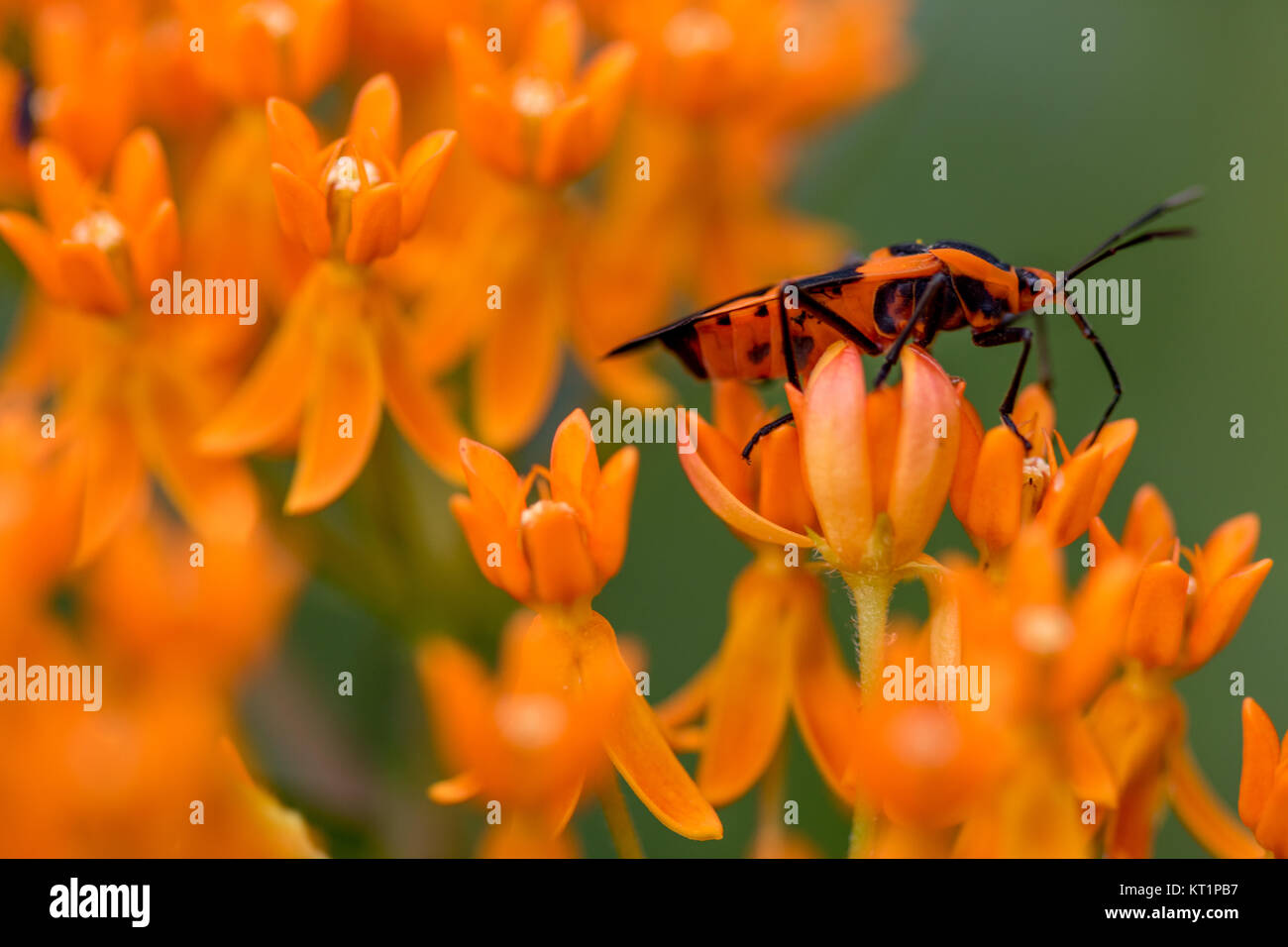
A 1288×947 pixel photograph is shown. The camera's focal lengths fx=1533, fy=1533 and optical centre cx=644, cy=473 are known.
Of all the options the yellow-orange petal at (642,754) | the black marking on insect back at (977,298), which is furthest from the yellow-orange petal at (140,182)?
the black marking on insect back at (977,298)

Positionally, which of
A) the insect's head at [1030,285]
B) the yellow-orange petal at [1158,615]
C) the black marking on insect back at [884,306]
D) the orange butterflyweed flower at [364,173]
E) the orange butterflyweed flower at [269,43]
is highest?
the orange butterflyweed flower at [269,43]

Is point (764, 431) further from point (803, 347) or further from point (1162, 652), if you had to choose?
point (1162, 652)

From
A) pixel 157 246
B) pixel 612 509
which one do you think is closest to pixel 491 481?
pixel 612 509

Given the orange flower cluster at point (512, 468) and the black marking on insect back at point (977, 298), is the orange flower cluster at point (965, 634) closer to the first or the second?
the orange flower cluster at point (512, 468)

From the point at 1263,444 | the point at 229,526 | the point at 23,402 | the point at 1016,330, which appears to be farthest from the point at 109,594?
the point at 1263,444

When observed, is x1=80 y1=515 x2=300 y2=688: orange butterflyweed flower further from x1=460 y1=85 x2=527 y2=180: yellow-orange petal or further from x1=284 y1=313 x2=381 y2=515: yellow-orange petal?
x1=460 y1=85 x2=527 y2=180: yellow-orange petal
